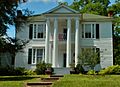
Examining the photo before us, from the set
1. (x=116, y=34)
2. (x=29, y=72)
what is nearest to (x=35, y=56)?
(x=29, y=72)

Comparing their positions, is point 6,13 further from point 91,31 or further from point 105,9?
point 105,9

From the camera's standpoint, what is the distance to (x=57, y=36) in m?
37.8

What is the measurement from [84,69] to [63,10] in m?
7.66

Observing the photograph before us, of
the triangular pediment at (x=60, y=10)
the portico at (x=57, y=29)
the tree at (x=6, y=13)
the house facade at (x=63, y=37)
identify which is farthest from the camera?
the triangular pediment at (x=60, y=10)

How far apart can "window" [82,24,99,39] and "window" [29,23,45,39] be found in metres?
5.16

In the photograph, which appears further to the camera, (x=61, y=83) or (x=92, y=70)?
(x=92, y=70)

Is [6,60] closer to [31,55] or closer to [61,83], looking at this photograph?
[31,55]

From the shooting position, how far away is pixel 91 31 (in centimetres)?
3875

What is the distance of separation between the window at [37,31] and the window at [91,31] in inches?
203

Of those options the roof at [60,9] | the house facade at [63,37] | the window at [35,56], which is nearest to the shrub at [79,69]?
the house facade at [63,37]

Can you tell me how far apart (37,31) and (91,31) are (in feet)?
22.2

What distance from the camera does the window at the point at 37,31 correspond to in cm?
3906

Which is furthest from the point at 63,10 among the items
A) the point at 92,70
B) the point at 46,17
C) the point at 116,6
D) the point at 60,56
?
the point at 116,6

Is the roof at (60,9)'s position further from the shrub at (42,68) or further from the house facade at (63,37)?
the shrub at (42,68)
